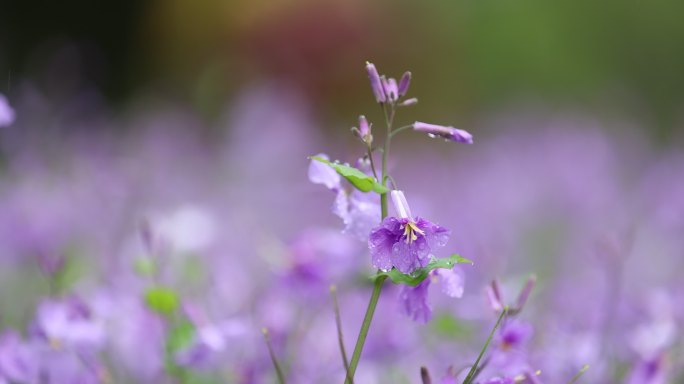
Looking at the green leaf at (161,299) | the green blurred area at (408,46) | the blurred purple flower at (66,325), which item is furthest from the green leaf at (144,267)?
the green blurred area at (408,46)

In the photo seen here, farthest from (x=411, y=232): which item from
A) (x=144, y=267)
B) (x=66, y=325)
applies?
(x=144, y=267)

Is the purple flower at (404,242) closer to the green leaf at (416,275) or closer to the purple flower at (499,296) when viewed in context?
the green leaf at (416,275)

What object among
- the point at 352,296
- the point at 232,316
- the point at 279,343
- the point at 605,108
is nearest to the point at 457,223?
the point at 352,296

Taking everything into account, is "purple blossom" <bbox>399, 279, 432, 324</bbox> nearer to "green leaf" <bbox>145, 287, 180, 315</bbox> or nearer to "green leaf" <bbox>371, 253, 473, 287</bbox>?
"green leaf" <bbox>371, 253, 473, 287</bbox>

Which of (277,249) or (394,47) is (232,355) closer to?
(277,249)

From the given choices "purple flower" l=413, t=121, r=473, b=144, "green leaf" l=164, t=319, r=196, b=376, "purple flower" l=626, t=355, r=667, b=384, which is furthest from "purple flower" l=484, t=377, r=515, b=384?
"green leaf" l=164, t=319, r=196, b=376

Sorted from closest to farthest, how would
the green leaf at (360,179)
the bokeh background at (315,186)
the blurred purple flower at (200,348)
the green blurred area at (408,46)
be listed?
the green leaf at (360,179), the blurred purple flower at (200,348), the bokeh background at (315,186), the green blurred area at (408,46)
